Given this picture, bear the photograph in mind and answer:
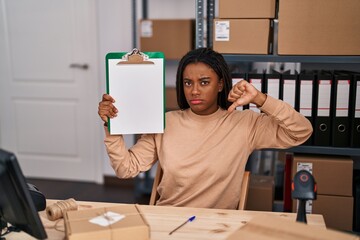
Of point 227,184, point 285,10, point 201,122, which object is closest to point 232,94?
point 201,122

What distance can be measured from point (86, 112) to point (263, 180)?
1897 mm

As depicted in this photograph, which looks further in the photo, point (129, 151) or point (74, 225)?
point (129, 151)

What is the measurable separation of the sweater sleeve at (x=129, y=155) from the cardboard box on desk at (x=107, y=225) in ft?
1.31

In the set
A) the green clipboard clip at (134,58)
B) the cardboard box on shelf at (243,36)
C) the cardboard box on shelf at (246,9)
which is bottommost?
the green clipboard clip at (134,58)

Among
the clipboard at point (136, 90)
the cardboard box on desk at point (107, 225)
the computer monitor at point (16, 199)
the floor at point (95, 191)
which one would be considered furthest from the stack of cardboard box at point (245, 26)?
the floor at point (95, 191)

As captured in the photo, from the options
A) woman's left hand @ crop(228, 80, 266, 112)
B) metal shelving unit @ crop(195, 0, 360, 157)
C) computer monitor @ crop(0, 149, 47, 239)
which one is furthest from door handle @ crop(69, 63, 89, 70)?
computer monitor @ crop(0, 149, 47, 239)

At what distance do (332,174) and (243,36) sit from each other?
82 cm

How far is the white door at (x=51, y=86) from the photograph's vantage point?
12.6 feet

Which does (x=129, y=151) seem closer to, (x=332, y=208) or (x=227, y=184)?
(x=227, y=184)

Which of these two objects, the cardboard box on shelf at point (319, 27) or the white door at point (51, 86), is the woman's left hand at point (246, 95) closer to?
the cardboard box on shelf at point (319, 27)

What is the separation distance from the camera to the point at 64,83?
12.9ft

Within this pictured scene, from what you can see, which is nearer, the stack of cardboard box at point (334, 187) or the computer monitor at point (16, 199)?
the computer monitor at point (16, 199)

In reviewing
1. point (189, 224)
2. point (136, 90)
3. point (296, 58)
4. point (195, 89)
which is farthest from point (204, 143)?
point (296, 58)

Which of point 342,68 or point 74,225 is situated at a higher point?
point 342,68
